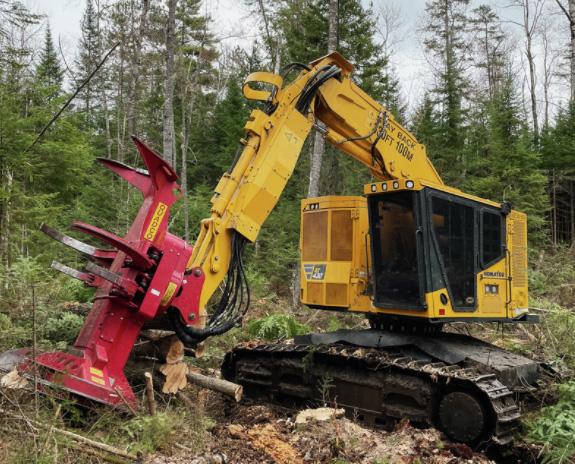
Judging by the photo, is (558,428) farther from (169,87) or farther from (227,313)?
(169,87)

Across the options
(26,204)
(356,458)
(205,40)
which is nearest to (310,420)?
(356,458)

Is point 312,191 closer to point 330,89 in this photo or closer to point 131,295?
point 330,89

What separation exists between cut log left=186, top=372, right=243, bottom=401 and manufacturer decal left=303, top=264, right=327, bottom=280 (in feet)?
6.08

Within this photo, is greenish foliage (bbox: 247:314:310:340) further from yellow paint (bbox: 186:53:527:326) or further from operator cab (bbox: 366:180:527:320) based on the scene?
→ operator cab (bbox: 366:180:527:320)

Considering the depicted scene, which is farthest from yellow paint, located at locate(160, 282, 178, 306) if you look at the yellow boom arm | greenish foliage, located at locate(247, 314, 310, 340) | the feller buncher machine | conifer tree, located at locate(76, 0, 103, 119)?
conifer tree, located at locate(76, 0, 103, 119)

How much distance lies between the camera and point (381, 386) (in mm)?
6410

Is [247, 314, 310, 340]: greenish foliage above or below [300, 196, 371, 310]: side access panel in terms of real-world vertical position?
below

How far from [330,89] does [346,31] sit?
11.1 m

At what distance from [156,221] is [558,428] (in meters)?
4.45

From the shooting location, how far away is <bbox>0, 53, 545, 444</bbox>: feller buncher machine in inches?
205

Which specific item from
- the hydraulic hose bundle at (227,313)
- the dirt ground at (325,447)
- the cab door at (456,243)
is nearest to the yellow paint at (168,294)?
the hydraulic hose bundle at (227,313)

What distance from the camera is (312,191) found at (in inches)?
522

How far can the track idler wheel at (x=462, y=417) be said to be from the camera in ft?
18.3

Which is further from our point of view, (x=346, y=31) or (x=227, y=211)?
(x=346, y=31)
